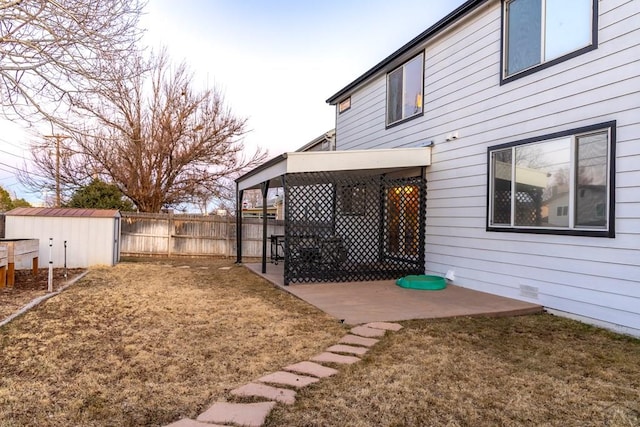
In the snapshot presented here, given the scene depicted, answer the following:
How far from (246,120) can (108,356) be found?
48.1 feet

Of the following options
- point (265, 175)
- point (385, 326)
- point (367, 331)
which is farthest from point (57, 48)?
point (385, 326)

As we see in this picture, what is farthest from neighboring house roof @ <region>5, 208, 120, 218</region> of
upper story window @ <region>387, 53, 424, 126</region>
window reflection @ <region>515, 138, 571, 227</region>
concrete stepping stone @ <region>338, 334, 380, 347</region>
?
window reflection @ <region>515, 138, 571, 227</region>

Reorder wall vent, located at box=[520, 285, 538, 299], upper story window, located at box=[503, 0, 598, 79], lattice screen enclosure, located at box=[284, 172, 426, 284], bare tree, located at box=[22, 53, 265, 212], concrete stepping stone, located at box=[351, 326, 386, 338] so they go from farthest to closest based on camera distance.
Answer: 1. bare tree, located at box=[22, 53, 265, 212]
2. lattice screen enclosure, located at box=[284, 172, 426, 284]
3. wall vent, located at box=[520, 285, 538, 299]
4. upper story window, located at box=[503, 0, 598, 79]
5. concrete stepping stone, located at box=[351, 326, 386, 338]

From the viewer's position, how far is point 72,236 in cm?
968

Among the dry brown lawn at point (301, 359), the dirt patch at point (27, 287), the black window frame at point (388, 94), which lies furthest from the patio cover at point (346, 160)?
the dirt patch at point (27, 287)

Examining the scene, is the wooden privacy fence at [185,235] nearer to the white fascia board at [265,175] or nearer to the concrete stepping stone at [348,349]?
the white fascia board at [265,175]

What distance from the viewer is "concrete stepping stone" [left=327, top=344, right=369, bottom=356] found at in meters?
3.80

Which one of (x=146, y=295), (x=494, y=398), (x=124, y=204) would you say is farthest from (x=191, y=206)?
(x=494, y=398)

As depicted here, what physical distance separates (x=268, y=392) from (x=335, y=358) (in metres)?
Result: 0.88

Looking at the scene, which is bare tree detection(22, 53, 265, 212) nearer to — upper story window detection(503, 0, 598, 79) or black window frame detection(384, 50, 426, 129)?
black window frame detection(384, 50, 426, 129)

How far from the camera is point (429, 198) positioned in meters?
8.02

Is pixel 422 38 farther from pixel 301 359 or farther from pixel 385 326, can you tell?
pixel 301 359

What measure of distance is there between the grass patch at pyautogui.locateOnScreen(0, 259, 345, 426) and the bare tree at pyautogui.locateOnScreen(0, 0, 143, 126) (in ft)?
10.4

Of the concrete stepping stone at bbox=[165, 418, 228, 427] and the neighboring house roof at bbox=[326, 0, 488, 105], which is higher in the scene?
the neighboring house roof at bbox=[326, 0, 488, 105]
